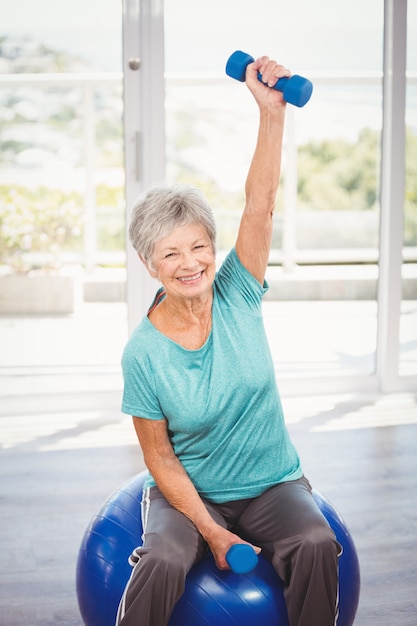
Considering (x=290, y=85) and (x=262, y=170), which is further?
(x=262, y=170)

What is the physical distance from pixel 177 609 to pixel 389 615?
76 centimetres

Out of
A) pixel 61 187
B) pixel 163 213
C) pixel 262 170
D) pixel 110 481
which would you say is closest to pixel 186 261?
pixel 163 213

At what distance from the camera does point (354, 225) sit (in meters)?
4.04

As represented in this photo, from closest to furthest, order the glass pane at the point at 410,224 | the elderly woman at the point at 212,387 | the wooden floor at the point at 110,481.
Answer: the elderly woman at the point at 212,387 → the wooden floor at the point at 110,481 → the glass pane at the point at 410,224

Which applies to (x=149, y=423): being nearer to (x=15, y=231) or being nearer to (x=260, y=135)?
(x=260, y=135)

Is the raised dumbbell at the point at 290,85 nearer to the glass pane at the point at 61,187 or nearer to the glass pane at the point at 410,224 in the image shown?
the glass pane at the point at 61,187

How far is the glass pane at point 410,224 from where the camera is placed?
152 inches

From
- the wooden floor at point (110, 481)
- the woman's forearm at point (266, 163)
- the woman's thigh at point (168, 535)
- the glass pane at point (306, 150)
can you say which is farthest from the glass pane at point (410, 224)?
the woman's thigh at point (168, 535)

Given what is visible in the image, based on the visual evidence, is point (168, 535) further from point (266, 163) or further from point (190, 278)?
point (266, 163)

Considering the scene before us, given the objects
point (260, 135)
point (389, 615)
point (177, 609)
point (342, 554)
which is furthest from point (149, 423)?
point (389, 615)

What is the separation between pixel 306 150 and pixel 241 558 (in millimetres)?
2782

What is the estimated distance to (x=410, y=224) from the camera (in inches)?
158

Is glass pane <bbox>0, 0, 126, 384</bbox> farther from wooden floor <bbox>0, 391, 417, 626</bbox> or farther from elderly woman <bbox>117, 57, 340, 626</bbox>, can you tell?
elderly woman <bbox>117, 57, 340, 626</bbox>

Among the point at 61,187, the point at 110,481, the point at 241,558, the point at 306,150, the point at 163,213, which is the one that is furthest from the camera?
the point at 306,150
